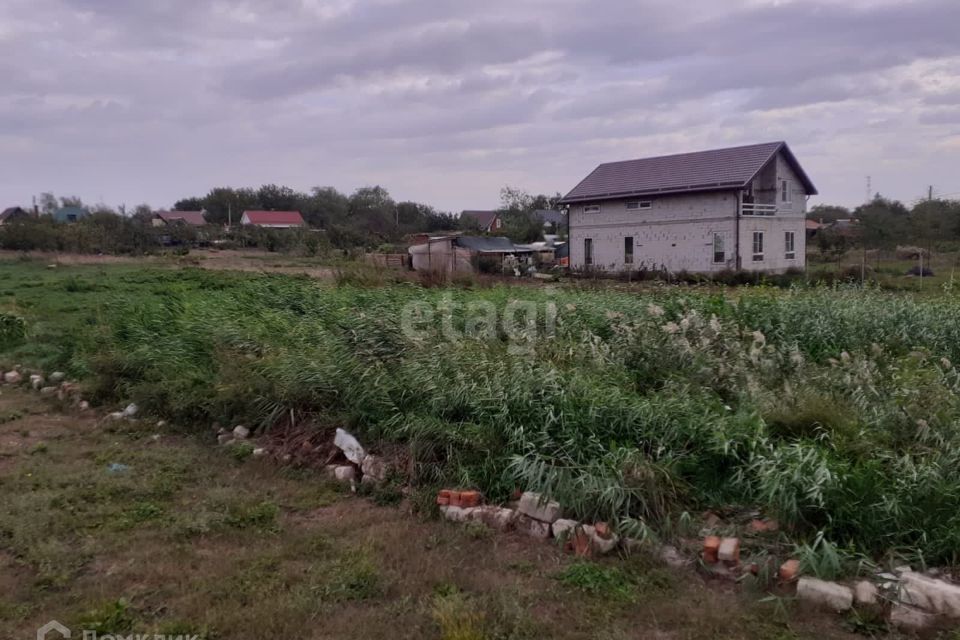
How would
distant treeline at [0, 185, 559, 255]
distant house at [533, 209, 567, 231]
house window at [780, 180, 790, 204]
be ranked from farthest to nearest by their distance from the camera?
distant house at [533, 209, 567, 231] < distant treeline at [0, 185, 559, 255] < house window at [780, 180, 790, 204]

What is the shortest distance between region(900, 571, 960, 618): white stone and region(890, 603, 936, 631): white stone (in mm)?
32

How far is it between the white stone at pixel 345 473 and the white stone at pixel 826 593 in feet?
8.82

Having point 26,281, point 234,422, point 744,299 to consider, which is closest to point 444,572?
point 234,422

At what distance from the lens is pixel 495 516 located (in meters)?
3.65

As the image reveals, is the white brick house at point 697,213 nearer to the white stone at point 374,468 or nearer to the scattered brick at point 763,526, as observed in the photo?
the white stone at point 374,468

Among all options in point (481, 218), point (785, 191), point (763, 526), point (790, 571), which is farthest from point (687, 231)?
point (481, 218)

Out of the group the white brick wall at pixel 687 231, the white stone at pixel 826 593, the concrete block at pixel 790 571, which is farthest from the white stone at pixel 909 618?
the white brick wall at pixel 687 231

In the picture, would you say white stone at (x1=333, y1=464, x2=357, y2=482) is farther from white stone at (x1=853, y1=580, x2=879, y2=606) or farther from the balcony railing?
the balcony railing

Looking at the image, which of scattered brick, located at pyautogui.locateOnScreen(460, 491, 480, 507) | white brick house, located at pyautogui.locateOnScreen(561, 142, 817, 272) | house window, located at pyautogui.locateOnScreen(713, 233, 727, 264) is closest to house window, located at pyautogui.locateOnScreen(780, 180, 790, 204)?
white brick house, located at pyautogui.locateOnScreen(561, 142, 817, 272)

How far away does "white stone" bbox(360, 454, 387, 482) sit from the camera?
429 centimetres

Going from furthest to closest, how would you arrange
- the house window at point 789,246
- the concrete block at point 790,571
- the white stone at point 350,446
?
the house window at point 789,246 → the white stone at point 350,446 → the concrete block at point 790,571

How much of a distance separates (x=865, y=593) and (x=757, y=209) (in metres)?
22.1

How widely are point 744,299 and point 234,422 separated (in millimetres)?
5227

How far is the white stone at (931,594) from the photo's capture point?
103 inches
